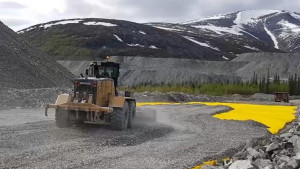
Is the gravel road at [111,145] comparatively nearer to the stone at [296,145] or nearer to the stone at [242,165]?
the stone at [242,165]

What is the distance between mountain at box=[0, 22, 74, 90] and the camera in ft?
114

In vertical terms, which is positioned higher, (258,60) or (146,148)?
(258,60)

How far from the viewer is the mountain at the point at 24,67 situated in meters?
34.6

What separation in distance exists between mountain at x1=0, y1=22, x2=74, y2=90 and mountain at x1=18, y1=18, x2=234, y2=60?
3091 inches

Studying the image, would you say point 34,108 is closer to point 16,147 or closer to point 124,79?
point 16,147

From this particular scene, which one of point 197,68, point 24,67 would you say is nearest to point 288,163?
point 24,67

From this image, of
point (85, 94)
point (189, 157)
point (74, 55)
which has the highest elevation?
point (74, 55)

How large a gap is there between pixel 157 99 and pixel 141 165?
3451 centimetres

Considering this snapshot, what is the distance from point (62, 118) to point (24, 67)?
21.0 m

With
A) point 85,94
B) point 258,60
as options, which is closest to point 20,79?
point 85,94

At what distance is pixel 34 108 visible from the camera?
2850 cm

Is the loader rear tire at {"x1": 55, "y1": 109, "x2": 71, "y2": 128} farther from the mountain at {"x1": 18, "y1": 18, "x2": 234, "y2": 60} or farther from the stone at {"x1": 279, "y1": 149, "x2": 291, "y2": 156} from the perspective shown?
the mountain at {"x1": 18, "y1": 18, "x2": 234, "y2": 60}

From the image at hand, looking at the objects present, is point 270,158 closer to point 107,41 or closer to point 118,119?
point 118,119

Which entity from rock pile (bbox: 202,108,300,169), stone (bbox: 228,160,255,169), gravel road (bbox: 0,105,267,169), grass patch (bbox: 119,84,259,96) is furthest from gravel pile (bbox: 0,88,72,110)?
grass patch (bbox: 119,84,259,96)
